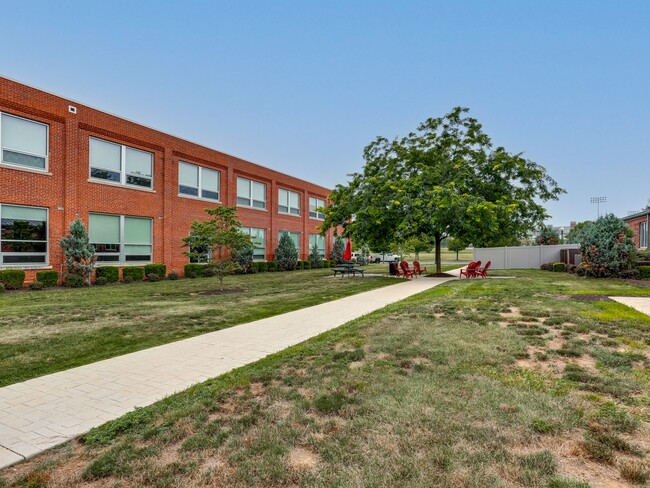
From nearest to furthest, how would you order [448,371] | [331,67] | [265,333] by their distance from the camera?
1. [448,371]
2. [265,333]
3. [331,67]

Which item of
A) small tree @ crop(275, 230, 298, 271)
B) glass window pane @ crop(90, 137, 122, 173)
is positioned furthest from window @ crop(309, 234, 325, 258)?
Result: glass window pane @ crop(90, 137, 122, 173)

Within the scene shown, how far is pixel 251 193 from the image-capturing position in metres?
27.8

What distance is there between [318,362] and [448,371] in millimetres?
1579

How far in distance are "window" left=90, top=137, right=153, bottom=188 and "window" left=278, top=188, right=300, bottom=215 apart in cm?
1234

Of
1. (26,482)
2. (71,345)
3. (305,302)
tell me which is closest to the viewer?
(26,482)

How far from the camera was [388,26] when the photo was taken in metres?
18.7

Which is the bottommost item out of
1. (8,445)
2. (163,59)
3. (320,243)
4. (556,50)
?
(8,445)

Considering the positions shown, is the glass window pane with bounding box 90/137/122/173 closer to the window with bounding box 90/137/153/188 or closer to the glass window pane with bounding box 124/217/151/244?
the window with bounding box 90/137/153/188

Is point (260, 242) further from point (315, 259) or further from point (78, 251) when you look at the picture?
point (78, 251)

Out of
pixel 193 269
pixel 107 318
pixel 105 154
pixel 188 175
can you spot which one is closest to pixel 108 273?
pixel 193 269

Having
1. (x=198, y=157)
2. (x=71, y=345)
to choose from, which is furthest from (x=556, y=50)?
(x=71, y=345)

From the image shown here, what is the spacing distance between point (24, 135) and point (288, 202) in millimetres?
19315

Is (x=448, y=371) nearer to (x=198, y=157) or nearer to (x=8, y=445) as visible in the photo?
(x=8, y=445)

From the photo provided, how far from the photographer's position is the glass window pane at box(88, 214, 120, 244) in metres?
17.6
